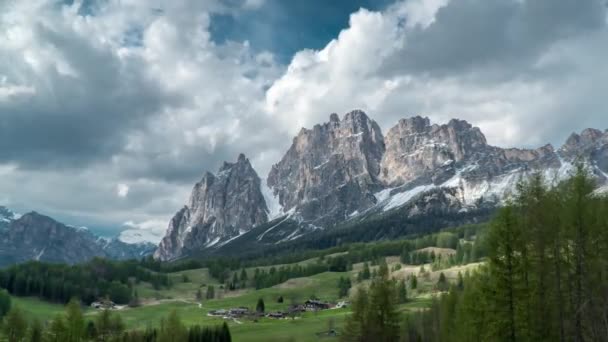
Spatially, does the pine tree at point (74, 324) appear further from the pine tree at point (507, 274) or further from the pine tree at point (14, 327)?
the pine tree at point (507, 274)

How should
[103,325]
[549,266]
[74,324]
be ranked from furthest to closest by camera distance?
[74,324] < [103,325] < [549,266]

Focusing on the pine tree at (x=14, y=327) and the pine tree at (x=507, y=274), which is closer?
the pine tree at (x=507, y=274)

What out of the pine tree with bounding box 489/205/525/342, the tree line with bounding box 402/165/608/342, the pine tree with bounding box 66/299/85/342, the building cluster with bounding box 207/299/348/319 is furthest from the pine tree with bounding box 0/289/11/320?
the tree line with bounding box 402/165/608/342

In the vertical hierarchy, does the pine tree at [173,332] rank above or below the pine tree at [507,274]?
below

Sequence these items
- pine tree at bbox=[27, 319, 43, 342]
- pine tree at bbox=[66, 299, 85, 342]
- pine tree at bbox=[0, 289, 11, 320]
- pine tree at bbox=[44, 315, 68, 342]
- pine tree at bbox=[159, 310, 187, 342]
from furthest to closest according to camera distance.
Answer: pine tree at bbox=[0, 289, 11, 320] → pine tree at bbox=[27, 319, 43, 342] → pine tree at bbox=[159, 310, 187, 342] → pine tree at bbox=[66, 299, 85, 342] → pine tree at bbox=[44, 315, 68, 342]

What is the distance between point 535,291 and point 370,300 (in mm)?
19578

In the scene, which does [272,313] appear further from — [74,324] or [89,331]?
[74,324]

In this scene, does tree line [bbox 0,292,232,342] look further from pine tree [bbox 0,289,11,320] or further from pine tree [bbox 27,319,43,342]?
pine tree [bbox 0,289,11,320]

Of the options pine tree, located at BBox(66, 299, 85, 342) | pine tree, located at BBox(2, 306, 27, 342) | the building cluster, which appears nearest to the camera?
pine tree, located at BBox(66, 299, 85, 342)

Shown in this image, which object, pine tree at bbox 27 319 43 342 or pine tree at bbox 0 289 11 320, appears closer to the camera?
pine tree at bbox 27 319 43 342

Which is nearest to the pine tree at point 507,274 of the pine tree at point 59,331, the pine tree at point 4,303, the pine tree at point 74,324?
the pine tree at point 59,331

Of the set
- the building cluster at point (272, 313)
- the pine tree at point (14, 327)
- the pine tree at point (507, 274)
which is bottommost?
the building cluster at point (272, 313)

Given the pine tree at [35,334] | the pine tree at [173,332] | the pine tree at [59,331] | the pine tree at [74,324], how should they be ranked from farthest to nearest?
the pine tree at [35,334] < the pine tree at [173,332] < the pine tree at [74,324] < the pine tree at [59,331]

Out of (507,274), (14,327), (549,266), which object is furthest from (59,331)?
(549,266)
